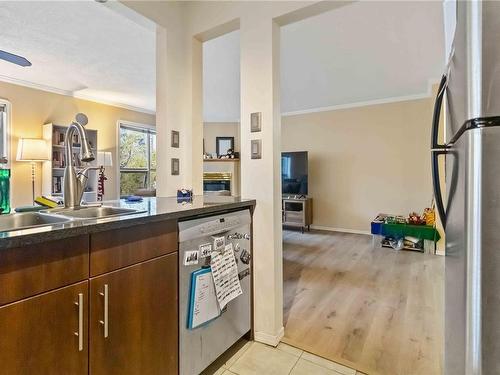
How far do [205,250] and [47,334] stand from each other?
696mm

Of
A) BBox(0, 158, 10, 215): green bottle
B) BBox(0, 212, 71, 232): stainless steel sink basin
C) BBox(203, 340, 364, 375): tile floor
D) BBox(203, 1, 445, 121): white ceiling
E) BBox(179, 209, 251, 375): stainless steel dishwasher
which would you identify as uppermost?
BBox(203, 1, 445, 121): white ceiling

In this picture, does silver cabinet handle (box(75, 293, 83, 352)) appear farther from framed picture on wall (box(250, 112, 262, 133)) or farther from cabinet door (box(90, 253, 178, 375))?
framed picture on wall (box(250, 112, 262, 133))

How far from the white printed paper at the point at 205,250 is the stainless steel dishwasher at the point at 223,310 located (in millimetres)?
15

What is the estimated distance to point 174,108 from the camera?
6.95 feet

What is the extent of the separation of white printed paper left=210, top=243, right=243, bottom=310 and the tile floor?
0.39 m

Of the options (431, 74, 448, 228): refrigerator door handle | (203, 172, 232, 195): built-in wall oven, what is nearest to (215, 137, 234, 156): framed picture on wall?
(203, 172, 232, 195): built-in wall oven

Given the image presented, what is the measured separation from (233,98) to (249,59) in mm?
3240

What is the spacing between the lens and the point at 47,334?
0.84 meters

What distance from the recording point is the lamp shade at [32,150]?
3945 millimetres

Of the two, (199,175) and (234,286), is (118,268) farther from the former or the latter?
(199,175)

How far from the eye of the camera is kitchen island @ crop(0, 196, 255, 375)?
78 cm

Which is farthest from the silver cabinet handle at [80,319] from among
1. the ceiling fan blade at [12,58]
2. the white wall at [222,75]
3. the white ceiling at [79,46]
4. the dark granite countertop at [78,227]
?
the white wall at [222,75]

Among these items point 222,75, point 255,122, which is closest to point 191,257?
point 255,122

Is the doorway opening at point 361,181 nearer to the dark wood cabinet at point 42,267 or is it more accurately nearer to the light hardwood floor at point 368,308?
the light hardwood floor at point 368,308
